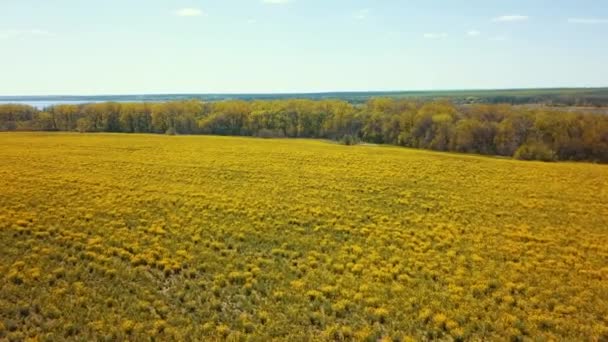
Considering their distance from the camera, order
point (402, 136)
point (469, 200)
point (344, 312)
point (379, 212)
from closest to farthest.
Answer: point (344, 312) → point (379, 212) → point (469, 200) → point (402, 136)

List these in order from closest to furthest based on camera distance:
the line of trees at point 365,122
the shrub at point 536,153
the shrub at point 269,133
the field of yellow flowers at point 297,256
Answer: the field of yellow flowers at point 297,256 → the shrub at point 536,153 → the line of trees at point 365,122 → the shrub at point 269,133

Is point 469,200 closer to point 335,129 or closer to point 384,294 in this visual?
point 384,294

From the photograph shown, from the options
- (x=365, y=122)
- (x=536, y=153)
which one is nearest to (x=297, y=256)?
(x=536, y=153)

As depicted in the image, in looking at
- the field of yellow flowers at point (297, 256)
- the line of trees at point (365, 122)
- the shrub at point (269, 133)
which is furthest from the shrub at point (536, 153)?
the shrub at point (269, 133)

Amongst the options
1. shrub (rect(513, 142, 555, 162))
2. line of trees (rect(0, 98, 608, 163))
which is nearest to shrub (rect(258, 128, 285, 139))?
line of trees (rect(0, 98, 608, 163))

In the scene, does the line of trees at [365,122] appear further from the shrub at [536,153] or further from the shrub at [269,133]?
the shrub at [536,153]

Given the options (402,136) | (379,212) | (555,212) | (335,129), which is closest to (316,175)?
(379,212)

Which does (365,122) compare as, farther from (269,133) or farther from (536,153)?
(536,153)
